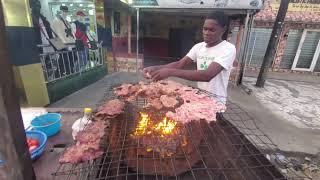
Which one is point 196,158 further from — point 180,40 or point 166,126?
point 180,40

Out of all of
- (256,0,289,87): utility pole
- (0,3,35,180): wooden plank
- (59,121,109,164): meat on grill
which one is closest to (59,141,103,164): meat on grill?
(59,121,109,164): meat on grill

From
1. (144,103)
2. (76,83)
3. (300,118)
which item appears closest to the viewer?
(144,103)

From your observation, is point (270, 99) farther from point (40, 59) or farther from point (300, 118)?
point (40, 59)

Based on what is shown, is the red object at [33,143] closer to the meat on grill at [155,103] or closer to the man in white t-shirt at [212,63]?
the meat on grill at [155,103]

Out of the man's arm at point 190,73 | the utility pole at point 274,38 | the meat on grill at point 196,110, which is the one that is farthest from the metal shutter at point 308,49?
the meat on grill at point 196,110

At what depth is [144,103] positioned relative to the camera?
2322 mm

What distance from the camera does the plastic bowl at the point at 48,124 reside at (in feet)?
7.46

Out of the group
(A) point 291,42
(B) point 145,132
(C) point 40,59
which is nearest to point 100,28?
(C) point 40,59

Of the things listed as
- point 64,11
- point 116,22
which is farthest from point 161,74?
point 116,22

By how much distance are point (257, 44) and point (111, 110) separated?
12.4 metres

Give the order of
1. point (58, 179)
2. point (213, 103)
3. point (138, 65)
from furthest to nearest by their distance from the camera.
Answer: point (138, 65), point (213, 103), point (58, 179)

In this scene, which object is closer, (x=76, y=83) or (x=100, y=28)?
(x=76, y=83)

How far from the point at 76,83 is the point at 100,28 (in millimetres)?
2667

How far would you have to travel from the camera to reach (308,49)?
11.9 meters
